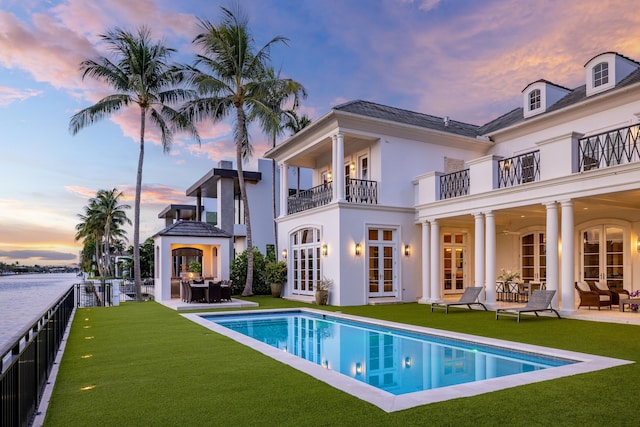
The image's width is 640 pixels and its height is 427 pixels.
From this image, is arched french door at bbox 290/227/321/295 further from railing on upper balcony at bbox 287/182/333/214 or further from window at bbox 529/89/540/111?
window at bbox 529/89/540/111

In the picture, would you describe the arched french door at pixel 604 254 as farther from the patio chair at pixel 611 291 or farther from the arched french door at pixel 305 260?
the arched french door at pixel 305 260

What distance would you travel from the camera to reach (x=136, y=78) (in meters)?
19.2

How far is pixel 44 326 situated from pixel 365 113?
45.2ft

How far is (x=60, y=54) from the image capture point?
16.3 metres

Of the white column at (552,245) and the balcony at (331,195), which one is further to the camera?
the balcony at (331,195)

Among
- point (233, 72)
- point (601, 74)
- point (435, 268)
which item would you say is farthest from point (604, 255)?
point (233, 72)

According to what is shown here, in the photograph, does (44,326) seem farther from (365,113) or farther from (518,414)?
(365,113)

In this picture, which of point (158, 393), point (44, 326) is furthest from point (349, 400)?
point (44, 326)

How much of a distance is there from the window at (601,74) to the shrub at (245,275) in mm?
15901

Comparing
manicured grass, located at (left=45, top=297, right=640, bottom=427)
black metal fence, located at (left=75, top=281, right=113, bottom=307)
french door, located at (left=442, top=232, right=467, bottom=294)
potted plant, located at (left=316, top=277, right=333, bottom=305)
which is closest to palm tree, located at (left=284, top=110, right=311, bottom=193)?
potted plant, located at (left=316, top=277, right=333, bottom=305)

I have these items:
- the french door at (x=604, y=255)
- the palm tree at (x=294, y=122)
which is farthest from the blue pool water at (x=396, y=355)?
the palm tree at (x=294, y=122)

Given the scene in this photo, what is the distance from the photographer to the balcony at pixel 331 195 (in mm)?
17703

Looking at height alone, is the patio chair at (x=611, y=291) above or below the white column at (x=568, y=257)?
below

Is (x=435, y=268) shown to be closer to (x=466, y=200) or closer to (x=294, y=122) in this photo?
(x=466, y=200)
